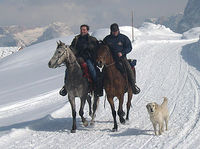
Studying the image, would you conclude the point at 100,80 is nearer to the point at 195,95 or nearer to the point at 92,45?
the point at 92,45

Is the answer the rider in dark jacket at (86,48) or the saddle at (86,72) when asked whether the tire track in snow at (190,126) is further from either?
the saddle at (86,72)

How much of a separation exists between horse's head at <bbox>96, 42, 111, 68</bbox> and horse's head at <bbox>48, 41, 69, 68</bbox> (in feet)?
3.21

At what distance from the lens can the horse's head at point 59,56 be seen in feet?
24.9

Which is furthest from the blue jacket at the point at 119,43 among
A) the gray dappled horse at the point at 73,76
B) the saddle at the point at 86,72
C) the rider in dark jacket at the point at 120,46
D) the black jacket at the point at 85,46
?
the gray dappled horse at the point at 73,76

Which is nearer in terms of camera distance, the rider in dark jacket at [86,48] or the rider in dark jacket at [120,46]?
the rider in dark jacket at [120,46]

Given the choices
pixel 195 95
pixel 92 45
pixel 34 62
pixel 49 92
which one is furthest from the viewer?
pixel 34 62

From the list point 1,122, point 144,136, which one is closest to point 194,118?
point 144,136

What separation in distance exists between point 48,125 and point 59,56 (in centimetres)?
281

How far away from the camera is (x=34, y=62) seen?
30531 mm

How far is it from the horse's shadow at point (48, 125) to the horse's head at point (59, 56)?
228 centimetres

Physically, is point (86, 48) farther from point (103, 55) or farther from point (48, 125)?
point (48, 125)

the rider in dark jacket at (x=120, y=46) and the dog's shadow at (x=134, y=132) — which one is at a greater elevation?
the rider in dark jacket at (x=120, y=46)

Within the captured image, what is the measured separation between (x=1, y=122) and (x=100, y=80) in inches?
182

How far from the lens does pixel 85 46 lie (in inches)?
352
